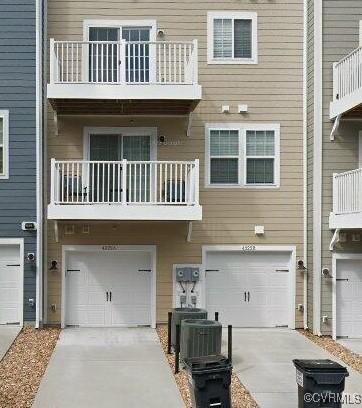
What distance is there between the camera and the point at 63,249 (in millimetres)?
15688

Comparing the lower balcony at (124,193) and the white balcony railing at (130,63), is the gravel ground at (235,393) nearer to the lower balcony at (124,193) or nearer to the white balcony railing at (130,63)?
the lower balcony at (124,193)

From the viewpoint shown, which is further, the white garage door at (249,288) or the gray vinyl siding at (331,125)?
the white garage door at (249,288)

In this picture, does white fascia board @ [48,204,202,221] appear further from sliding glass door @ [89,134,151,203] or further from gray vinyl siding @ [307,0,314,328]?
gray vinyl siding @ [307,0,314,328]

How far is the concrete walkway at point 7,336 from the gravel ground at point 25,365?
96 mm

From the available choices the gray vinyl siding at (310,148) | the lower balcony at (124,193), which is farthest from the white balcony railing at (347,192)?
the lower balcony at (124,193)

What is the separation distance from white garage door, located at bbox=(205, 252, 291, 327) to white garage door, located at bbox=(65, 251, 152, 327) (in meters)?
1.70

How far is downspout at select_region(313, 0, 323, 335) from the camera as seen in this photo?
1534 centimetres

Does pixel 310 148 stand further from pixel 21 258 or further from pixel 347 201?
pixel 21 258

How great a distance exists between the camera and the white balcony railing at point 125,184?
46.9ft

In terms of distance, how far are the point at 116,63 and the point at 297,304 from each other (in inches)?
303

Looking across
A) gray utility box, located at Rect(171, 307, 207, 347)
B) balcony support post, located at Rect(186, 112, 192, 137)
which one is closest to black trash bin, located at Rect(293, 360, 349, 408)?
gray utility box, located at Rect(171, 307, 207, 347)

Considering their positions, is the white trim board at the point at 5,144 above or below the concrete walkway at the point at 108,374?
above

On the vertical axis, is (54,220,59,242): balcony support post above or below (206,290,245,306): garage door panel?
above

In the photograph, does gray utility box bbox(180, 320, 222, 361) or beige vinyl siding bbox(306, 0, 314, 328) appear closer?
gray utility box bbox(180, 320, 222, 361)
